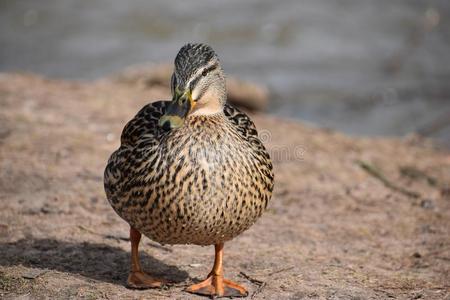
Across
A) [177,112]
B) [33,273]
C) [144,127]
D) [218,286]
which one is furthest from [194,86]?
[33,273]

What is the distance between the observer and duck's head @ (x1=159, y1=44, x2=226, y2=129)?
13.1ft

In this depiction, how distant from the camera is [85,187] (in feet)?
20.0

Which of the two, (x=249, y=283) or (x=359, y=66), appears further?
(x=359, y=66)

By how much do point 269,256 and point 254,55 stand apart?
304 inches

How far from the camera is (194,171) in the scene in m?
4.07

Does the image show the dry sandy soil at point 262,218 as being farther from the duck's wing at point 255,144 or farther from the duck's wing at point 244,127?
the duck's wing at point 244,127

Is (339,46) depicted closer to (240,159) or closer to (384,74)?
(384,74)

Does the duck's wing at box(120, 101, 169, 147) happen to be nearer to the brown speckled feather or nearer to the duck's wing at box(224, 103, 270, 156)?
the brown speckled feather

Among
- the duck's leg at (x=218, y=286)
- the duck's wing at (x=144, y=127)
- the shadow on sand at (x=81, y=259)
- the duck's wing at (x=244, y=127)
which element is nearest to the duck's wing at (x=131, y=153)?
the duck's wing at (x=144, y=127)

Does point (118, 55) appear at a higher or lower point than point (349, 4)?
lower

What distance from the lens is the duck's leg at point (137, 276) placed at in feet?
14.9

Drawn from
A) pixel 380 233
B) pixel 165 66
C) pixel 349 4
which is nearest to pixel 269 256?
pixel 380 233

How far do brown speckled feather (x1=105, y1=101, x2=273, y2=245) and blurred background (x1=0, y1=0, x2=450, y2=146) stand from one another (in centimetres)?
589

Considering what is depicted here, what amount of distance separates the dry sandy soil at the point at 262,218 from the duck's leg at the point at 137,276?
2.0 inches
